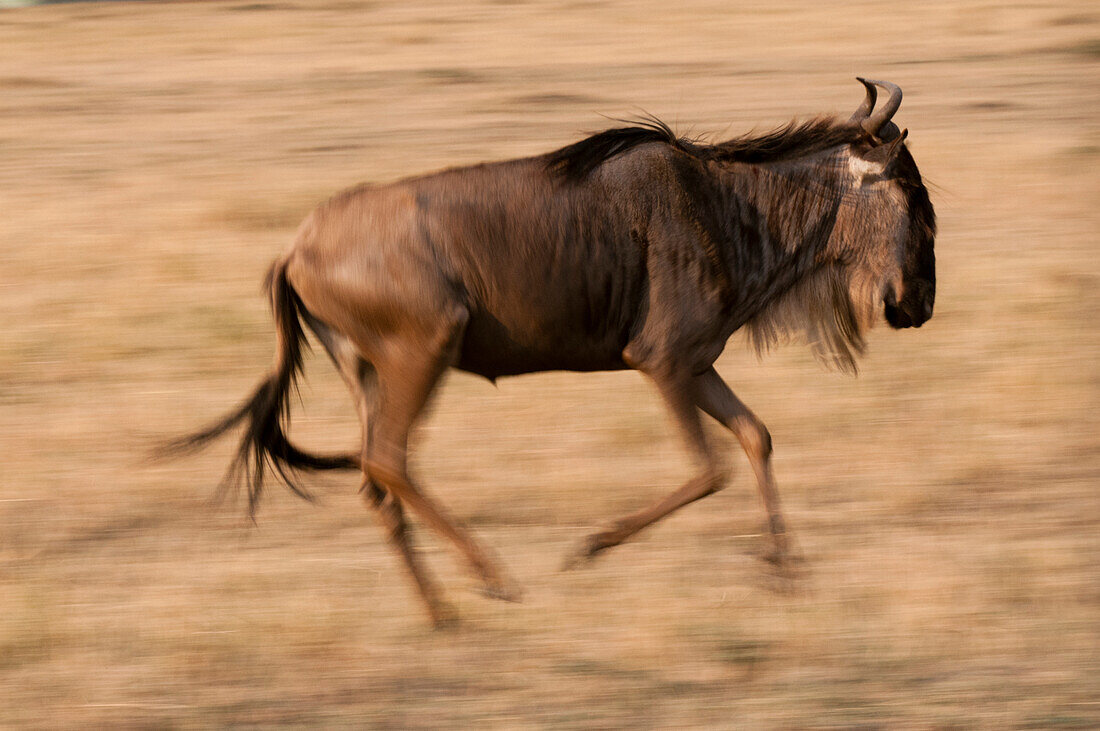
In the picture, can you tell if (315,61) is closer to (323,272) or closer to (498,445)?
(498,445)

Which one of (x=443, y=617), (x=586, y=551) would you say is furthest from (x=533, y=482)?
(x=443, y=617)

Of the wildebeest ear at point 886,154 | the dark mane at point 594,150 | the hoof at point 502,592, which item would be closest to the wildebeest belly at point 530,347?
the dark mane at point 594,150

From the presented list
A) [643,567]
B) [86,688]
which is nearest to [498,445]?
[643,567]

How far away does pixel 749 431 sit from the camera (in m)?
5.18

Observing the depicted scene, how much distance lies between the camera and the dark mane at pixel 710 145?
507 cm

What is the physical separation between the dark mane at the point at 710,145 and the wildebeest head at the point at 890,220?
109 millimetres

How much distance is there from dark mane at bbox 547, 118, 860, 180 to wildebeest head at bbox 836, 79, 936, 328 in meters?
0.11

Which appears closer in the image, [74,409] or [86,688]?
[86,688]

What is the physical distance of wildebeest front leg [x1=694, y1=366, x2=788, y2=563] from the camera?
517 cm

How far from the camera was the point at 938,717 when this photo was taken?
445 cm

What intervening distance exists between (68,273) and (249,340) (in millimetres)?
1545

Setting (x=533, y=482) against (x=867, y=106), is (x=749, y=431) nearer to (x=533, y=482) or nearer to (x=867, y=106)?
(x=867, y=106)

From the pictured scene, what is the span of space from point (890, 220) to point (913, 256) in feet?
0.51

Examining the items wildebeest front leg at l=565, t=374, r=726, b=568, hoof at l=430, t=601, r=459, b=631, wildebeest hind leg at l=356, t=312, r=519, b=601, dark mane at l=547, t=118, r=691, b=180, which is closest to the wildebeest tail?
wildebeest hind leg at l=356, t=312, r=519, b=601
